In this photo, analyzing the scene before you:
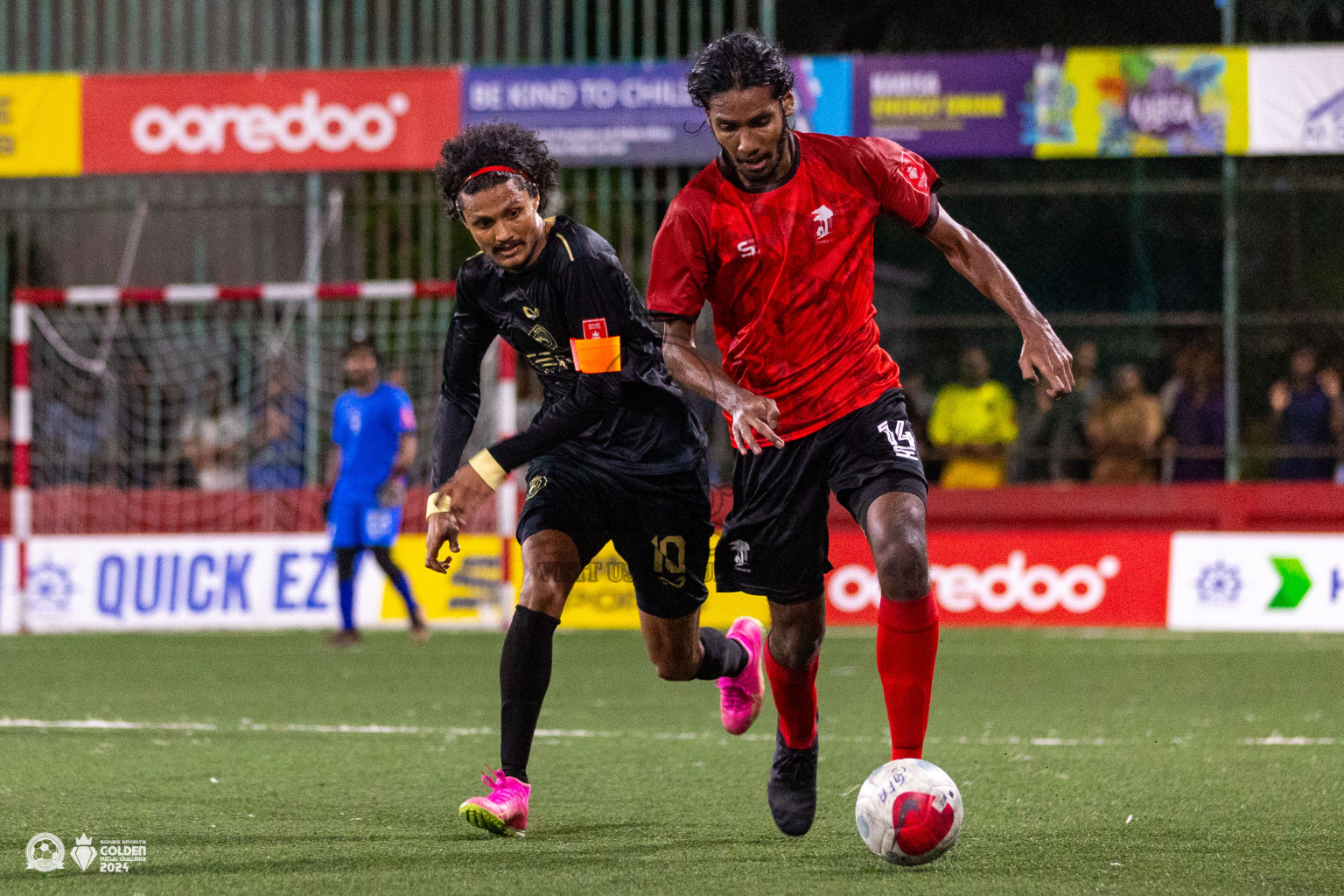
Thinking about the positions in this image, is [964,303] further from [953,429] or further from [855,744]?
[855,744]

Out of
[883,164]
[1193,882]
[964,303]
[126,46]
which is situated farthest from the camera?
[126,46]

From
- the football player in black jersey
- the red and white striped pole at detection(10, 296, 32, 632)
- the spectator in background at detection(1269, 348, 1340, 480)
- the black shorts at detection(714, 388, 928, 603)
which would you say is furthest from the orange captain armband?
the spectator in background at detection(1269, 348, 1340, 480)

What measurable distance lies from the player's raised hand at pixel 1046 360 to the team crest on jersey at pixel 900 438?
0.39 meters

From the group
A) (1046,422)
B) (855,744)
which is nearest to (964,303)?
(1046,422)

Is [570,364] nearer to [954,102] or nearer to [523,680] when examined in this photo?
[523,680]

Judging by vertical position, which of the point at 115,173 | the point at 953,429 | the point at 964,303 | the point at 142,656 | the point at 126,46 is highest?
the point at 126,46

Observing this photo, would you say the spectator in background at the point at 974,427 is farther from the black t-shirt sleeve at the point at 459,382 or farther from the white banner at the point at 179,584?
the black t-shirt sleeve at the point at 459,382

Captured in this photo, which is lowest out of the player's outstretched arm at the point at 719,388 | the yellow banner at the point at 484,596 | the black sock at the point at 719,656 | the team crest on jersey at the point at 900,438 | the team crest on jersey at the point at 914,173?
the yellow banner at the point at 484,596

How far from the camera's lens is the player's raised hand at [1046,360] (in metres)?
4.71

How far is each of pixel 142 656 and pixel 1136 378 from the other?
878 centimetres

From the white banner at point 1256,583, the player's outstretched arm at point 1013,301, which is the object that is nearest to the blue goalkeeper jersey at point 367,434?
the white banner at point 1256,583

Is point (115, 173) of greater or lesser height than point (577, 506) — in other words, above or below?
above

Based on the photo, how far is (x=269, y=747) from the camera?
7.17m

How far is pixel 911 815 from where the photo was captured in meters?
4.45
